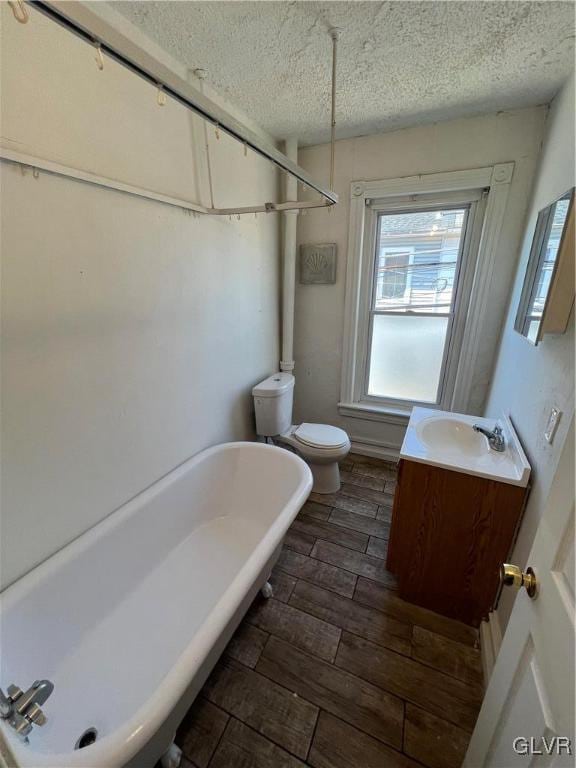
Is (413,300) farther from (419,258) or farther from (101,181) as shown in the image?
(101,181)

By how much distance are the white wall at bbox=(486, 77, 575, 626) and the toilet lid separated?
3.19ft

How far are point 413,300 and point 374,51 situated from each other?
4.85 ft

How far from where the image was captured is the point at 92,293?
1182 millimetres

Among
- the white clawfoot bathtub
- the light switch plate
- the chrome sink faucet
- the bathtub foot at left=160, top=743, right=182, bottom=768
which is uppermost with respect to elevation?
the light switch plate

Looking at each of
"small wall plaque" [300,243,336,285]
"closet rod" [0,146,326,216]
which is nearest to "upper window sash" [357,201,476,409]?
"small wall plaque" [300,243,336,285]

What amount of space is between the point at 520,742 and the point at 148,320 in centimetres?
168

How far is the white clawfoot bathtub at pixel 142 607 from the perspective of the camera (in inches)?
33.2

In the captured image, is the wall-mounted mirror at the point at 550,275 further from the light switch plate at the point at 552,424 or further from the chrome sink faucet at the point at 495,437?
the chrome sink faucet at the point at 495,437

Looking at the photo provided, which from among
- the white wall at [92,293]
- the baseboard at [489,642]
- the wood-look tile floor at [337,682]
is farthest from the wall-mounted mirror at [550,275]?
the white wall at [92,293]

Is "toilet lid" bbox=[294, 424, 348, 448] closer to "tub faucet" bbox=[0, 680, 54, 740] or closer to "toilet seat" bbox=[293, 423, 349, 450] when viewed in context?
"toilet seat" bbox=[293, 423, 349, 450]

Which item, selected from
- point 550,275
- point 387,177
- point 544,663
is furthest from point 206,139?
point 544,663

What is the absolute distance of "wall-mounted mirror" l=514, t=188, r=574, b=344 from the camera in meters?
1.07

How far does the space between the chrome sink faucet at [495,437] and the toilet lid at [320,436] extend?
2.81 feet

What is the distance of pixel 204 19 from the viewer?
1.19 meters
